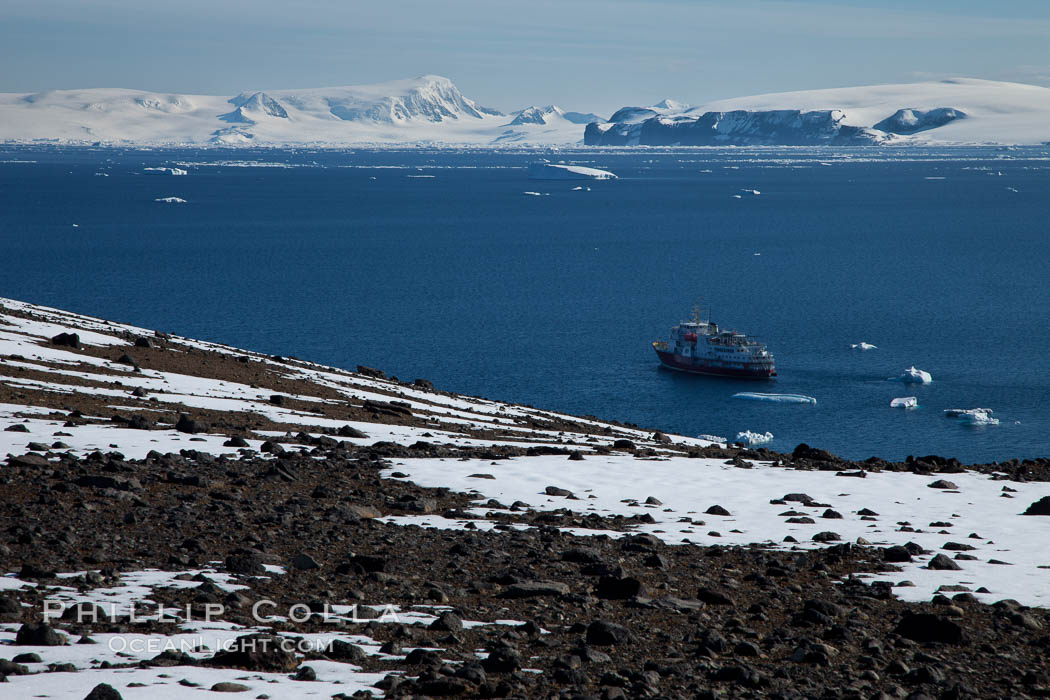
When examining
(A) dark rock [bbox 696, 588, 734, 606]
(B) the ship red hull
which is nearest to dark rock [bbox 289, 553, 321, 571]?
(A) dark rock [bbox 696, 588, 734, 606]

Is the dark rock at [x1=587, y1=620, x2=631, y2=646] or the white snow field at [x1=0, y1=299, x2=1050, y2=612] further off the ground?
the dark rock at [x1=587, y1=620, x2=631, y2=646]

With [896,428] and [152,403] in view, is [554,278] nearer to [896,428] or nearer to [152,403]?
[896,428]

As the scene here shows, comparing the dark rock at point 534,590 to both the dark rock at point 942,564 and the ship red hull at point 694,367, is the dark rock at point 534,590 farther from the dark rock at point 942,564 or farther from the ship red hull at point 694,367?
the ship red hull at point 694,367

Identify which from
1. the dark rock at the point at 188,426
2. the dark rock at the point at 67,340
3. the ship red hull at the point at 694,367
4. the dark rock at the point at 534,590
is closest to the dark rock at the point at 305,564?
the dark rock at the point at 534,590

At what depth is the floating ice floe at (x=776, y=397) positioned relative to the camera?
60.5 metres

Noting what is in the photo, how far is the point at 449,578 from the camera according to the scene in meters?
10.7

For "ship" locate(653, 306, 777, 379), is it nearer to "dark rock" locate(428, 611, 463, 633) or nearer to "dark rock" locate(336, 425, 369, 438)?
"dark rock" locate(336, 425, 369, 438)

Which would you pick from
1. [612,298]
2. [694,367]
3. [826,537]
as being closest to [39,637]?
[826,537]

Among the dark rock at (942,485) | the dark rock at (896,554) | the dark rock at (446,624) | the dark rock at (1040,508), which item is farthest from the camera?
the dark rock at (942,485)

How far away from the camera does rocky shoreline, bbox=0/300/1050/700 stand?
8.02 metres

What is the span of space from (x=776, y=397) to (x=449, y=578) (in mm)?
53013

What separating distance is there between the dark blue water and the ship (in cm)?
114

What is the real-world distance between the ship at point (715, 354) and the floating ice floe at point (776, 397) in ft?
15.1

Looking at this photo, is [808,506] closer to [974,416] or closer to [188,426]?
[188,426]
